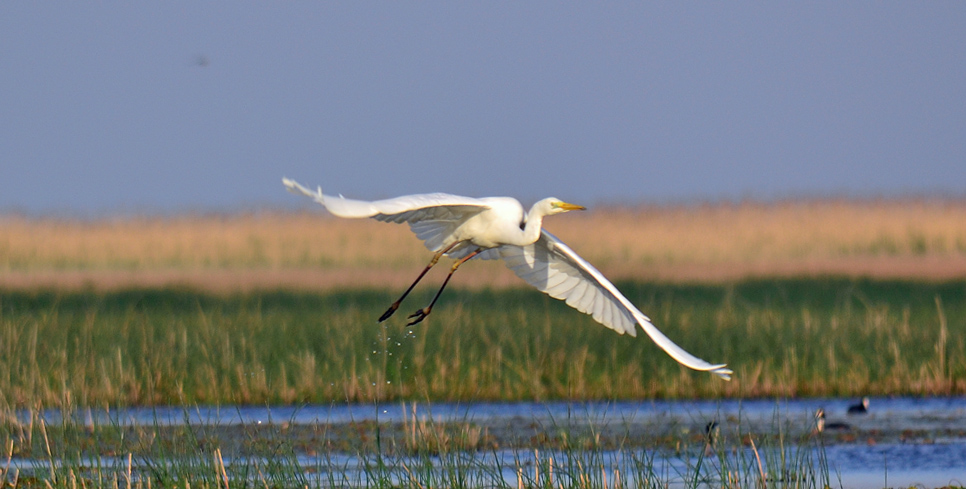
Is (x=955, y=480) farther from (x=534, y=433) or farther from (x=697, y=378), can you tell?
(x=697, y=378)

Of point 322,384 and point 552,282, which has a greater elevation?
point 552,282

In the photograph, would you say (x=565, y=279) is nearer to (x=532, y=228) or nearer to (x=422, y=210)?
(x=532, y=228)

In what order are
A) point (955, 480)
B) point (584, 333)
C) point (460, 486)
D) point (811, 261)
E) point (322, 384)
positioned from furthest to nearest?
1. point (811, 261)
2. point (584, 333)
3. point (322, 384)
4. point (955, 480)
5. point (460, 486)

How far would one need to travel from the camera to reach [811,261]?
24.8m

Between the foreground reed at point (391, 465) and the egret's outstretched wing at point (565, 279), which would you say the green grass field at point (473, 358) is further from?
the foreground reed at point (391, 465)

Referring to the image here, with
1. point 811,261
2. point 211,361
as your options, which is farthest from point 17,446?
point 811,261

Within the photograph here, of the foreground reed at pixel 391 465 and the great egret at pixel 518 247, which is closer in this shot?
the foreground reed at pixel 391 465

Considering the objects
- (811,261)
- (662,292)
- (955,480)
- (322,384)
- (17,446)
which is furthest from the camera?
(811,261)

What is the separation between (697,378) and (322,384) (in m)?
3.67

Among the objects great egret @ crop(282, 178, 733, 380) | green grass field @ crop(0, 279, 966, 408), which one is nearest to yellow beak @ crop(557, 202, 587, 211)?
great egret @ crop(282, 178, 733, 380)

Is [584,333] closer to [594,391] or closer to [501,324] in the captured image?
[501,324]

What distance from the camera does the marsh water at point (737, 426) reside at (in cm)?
841

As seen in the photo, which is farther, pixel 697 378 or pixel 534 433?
pixel 697 378

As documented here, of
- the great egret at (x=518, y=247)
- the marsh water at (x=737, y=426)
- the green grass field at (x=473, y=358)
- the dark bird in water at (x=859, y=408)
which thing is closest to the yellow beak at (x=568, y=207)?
the great egret at (x=518, y=247)
